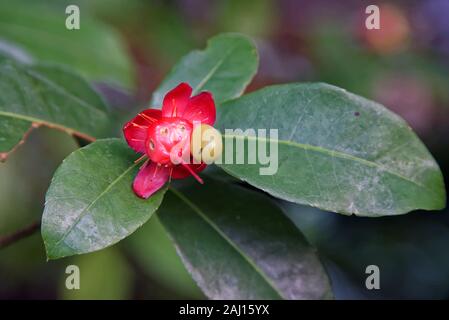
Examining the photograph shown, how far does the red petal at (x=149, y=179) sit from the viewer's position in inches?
32.7

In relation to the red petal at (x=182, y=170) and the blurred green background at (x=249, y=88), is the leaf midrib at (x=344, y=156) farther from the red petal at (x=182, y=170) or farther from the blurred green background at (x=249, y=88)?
the blurred green background at (x=249, y=88)

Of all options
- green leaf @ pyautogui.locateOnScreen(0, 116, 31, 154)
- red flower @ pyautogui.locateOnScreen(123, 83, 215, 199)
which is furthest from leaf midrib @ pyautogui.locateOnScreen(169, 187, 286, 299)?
green leaf @ pyautogui.locateOnScreen(0, 116, 31, 154)

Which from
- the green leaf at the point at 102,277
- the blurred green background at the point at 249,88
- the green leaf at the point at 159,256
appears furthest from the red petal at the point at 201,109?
the green leaf at the point at 102,277

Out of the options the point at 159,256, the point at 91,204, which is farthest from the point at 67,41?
the point at 91,204

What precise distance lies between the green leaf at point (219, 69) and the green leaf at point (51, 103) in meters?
0.13

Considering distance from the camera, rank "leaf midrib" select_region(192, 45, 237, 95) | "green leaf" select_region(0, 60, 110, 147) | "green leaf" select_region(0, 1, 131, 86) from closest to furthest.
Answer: "green leaf" select_region(0, 60, 110, 147)
"leaf midrib" select_region(192, 45, 237, 95)
"green leaf" select_region(0, 1, 131, 86)

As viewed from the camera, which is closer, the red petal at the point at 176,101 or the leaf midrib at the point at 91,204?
the leaf midrib at the point at 91,204

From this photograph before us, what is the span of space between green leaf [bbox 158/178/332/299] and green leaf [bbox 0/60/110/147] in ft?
0.72

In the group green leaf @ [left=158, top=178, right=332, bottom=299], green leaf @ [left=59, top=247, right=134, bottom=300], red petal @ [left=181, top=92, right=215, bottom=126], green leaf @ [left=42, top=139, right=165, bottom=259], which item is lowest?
green leaf @ [left=59, top=247, right=134, bottom=300]

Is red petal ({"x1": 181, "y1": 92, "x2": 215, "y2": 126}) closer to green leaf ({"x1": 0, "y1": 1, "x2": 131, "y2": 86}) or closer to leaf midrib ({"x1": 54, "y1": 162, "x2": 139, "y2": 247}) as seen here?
leaf midrib ({"x1": 54, "y1": 162, "x2": 139, "y2": 247})

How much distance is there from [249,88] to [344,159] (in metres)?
1.64

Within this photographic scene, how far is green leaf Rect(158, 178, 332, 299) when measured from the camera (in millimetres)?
991
